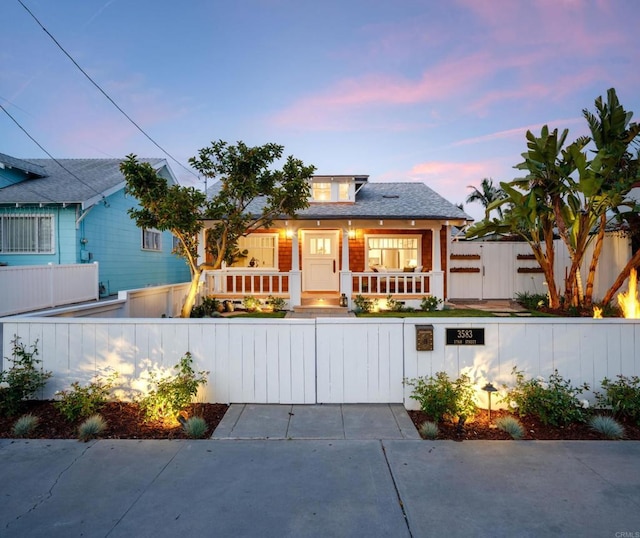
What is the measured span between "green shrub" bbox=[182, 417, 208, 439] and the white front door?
10.1 metres

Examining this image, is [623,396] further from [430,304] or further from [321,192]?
[321,192]

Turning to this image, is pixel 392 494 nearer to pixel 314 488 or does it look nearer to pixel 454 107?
pixel 314 488

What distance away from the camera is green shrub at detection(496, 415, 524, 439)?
4.12m

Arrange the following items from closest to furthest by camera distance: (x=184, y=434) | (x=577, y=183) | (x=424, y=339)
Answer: (x=184, y=434) < (x=424, y=339) < (x=577, y=183)

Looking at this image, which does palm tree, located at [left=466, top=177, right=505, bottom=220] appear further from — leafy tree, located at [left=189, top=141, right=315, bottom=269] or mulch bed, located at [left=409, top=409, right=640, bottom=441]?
mulch bed, located at [left=409, top=409, right=640, bottom=441]

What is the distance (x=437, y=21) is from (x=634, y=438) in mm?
11236

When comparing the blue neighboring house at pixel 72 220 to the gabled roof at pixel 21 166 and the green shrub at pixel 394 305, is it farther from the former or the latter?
the green shrub at pixel 394 305

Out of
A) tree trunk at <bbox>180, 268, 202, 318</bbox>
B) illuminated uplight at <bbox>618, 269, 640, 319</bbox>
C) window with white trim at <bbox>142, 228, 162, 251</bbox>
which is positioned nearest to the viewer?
illuminated uplight at <bbox>618, 269, 640, 319</bbox>

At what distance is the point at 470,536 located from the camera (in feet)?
8.33

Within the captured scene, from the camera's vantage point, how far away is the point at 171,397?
4.41 meters

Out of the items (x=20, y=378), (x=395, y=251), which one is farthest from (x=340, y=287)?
(x=20, y=378)

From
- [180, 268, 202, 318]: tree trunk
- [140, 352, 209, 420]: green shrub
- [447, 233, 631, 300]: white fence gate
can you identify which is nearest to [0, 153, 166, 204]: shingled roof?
[180, 268, 202, 318]: tree trunk

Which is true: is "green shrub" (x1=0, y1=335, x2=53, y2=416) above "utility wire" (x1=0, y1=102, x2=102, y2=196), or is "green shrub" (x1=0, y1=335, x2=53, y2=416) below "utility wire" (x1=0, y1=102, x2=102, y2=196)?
below

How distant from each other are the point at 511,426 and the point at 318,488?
2441 mm
